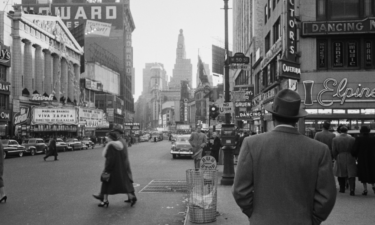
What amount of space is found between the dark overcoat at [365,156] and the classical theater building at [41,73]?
132ft

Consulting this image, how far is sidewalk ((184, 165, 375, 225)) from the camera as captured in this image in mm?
7539

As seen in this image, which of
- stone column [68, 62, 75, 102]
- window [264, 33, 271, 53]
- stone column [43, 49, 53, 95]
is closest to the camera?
window [264, 33, 271, 53]

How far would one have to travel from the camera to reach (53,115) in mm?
46219

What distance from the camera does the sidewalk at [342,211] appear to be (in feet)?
24.7

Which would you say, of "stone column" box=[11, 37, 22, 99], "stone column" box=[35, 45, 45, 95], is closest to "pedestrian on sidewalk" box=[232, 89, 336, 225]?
"stone column" box=[11, 37, 22, 99]

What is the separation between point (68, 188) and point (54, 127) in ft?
121

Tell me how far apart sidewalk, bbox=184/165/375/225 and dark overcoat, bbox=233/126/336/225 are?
13.7 ft

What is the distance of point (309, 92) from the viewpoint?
26.3m

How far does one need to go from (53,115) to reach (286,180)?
45514mm

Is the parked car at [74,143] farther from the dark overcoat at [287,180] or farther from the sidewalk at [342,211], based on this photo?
the dark overcoat at [287,180]

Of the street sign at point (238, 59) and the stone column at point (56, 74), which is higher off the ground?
the stone column at point (56, 74)

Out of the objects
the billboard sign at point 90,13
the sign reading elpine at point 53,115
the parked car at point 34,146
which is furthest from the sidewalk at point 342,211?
the billboard sign at point 90,13

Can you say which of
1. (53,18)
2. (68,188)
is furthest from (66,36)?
(68,188)

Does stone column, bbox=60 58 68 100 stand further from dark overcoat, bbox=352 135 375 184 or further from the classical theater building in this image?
dark overcoat, bbox=352 135 375 184
